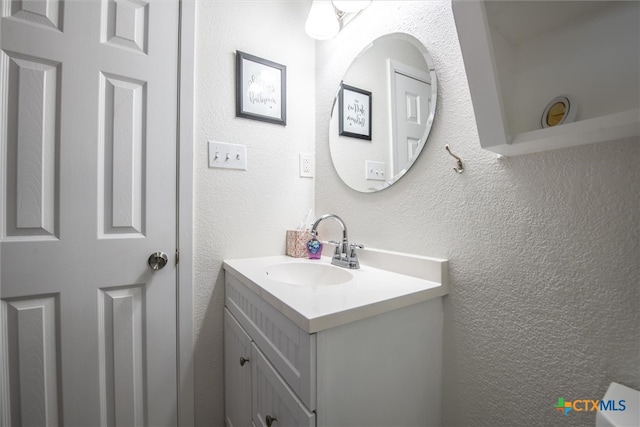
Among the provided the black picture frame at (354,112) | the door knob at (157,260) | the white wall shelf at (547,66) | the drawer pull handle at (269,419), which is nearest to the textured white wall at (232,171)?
the door knob at (157,260)

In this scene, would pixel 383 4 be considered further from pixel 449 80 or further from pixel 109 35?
pixel 109 35

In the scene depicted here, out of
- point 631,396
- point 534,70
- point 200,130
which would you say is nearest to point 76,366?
point 200,130

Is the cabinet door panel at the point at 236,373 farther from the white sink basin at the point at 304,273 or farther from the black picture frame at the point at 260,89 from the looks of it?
the black picture frame at the point at 260,89

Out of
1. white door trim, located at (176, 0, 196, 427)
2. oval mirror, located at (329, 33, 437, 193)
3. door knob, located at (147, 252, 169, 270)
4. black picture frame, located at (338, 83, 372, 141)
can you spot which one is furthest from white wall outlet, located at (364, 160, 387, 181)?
door knob, located at (147, 252, 169, 270)

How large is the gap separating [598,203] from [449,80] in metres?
0.48

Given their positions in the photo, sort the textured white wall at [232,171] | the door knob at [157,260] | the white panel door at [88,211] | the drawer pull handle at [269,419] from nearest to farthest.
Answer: the drawer pull handle at [269,419], the white panel door at [88,211], the door knob at [157,260], the textured white wall at [232,171]

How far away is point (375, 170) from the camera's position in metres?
1.02

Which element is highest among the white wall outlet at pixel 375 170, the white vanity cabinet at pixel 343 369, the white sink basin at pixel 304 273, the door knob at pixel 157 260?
the white wall outlet at pixel 375 170

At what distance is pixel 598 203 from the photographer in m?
0.52

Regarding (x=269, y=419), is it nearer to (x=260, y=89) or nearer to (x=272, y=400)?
(x=272, y=400)

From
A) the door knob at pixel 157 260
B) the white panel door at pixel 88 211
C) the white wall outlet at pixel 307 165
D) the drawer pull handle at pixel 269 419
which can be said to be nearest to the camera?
the drawer pull handle at pixel 269 419

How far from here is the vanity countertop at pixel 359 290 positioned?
22.0 inches

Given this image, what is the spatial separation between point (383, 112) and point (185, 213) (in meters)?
0.88

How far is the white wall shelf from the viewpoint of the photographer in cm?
47
